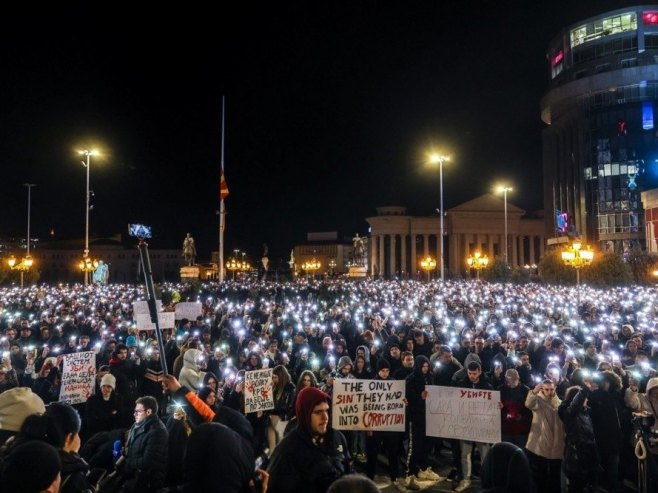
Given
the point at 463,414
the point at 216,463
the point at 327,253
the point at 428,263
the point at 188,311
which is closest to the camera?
the point at 216,463

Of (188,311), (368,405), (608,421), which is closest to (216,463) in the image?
(368,405)

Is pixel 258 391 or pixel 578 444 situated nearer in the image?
pixel 578 444

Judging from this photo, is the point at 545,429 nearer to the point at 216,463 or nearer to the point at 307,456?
the point at 307,456

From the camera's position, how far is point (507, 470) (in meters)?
3.07

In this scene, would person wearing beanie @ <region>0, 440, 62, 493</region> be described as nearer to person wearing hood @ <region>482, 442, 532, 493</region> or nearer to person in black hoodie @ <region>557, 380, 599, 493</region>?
person wearing hood @ <region>482, 442, 532, 493</region>

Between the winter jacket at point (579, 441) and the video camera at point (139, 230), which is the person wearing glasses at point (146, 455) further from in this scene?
the winter jacket at point (579, 441)

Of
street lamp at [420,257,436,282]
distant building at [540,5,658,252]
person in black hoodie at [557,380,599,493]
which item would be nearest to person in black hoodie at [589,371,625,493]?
person in black hoodie at [557,380,599,493]

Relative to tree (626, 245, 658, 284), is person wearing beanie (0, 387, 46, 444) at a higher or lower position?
lower

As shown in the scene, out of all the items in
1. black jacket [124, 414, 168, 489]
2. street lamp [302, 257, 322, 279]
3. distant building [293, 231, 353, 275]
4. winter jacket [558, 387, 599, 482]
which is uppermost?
distant building [293, 231, 353, 275]

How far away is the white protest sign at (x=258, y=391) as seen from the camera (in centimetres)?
756

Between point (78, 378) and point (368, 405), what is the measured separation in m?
4.66

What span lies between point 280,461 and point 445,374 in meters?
5.66

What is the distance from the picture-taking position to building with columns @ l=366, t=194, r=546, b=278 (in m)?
93.1

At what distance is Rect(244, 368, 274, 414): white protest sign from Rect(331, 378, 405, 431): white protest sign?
1460 mm
